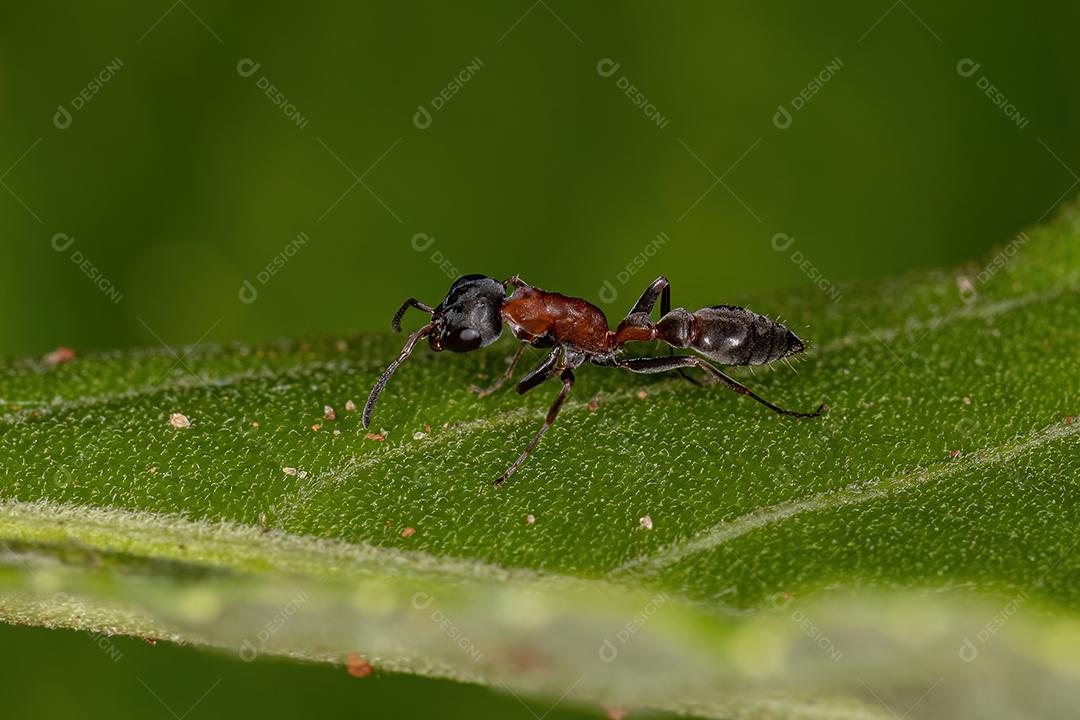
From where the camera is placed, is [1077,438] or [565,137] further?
[565,137]

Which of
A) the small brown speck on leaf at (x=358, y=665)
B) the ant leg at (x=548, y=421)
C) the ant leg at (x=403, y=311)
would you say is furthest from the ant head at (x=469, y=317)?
the small brown speck on leaf at (x=358, y=665)

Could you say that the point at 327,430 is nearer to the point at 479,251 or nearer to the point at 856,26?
the point at 479,251

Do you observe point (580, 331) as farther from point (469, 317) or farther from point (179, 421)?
point (179, 421)

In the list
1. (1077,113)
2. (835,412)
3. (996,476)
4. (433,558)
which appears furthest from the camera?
(1077,113)

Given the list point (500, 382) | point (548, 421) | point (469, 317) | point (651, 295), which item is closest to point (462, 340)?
point (469, 317)

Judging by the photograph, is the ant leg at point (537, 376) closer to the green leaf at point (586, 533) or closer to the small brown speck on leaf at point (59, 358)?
the green leaf at point (586, 533)

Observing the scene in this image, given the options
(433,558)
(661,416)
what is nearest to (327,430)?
(433,558)

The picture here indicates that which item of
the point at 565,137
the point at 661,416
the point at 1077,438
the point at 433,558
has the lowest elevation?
the point at 1077,438
